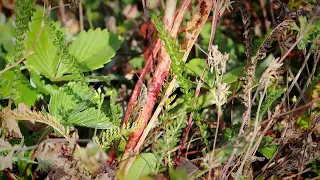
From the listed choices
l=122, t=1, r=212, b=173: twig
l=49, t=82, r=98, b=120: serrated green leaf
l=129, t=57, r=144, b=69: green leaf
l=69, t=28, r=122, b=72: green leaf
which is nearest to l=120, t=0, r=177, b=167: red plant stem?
l=122, t=1, r=212, b=173: twig

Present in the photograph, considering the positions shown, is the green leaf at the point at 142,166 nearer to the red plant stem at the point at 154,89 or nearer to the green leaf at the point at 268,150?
the red plant stem at the point at 154,89

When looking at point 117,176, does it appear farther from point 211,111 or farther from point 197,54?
point 197,54

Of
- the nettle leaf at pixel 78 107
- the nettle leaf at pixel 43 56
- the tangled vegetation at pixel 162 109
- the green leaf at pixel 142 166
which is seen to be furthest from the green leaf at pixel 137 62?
the green leaf at pixel 142 166

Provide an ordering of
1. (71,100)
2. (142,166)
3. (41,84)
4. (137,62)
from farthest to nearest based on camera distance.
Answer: (137,62), (41,84), (71,100), (142,166)

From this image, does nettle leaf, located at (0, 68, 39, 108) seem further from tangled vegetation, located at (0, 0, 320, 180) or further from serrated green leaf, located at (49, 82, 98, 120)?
serrated green leaf, located at (49, 82, 98, 120)

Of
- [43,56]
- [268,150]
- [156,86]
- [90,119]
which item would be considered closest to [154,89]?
[156,86]

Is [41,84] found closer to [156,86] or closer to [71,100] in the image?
[71,100]
